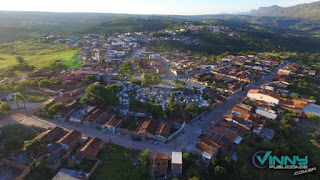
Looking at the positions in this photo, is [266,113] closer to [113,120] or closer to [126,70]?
Result: [113,120]

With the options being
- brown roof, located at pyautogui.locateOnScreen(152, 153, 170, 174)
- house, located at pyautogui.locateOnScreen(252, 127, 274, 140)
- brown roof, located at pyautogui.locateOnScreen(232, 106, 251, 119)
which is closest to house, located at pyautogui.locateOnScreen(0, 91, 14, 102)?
brown roof, located at pyautogui.locateOnScreen(152, 153, 170, 174)

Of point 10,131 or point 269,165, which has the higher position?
point 10,131

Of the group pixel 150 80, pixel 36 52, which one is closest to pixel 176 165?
pixel 150 80

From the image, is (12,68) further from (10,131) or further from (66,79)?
(10,131)

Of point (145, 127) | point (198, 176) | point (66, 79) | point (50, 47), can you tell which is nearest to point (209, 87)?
point (145, 127)

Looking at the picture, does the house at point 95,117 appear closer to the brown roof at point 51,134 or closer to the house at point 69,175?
the brown roof at point 51,134

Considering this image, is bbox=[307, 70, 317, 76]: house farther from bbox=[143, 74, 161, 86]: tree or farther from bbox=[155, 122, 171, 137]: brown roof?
bbox=[155, 122, 171, 137]: brown roof
